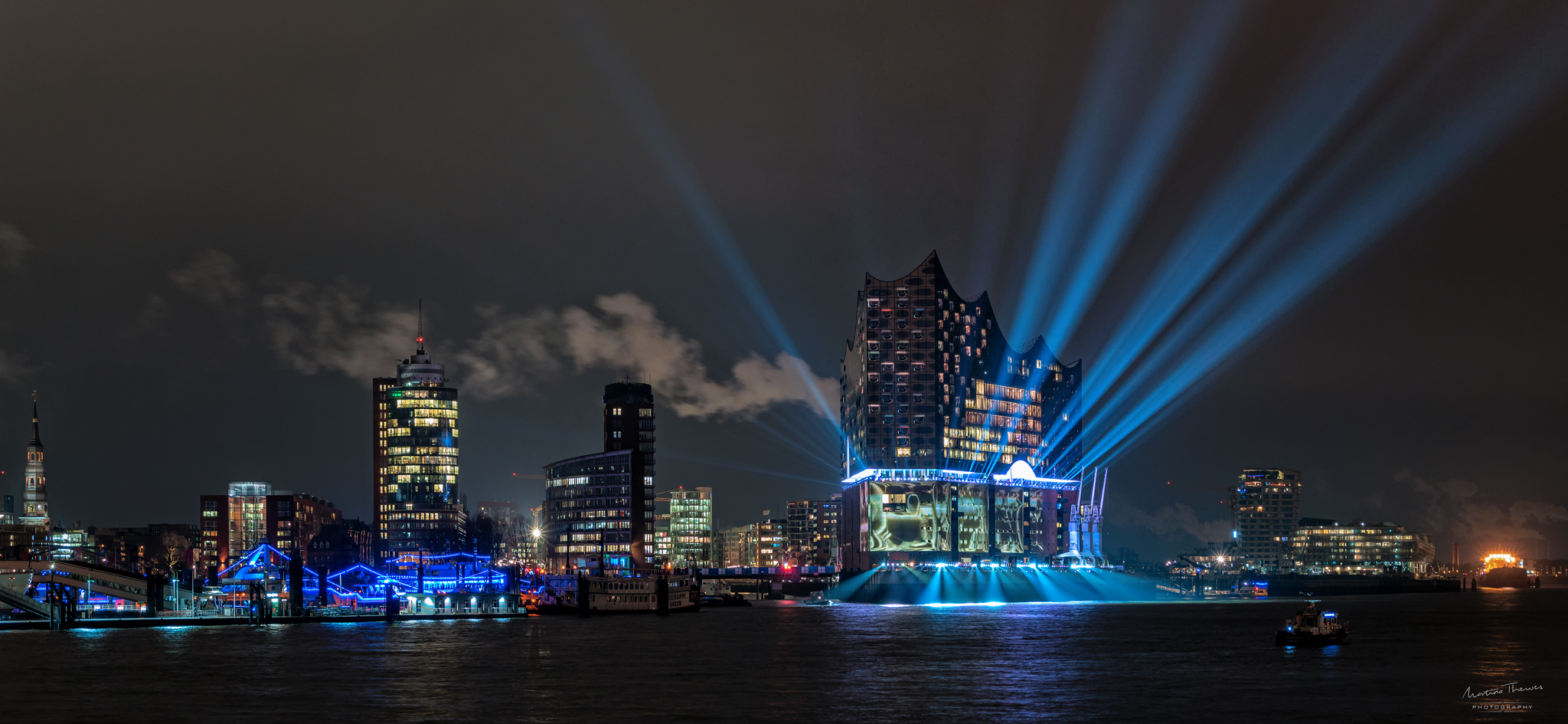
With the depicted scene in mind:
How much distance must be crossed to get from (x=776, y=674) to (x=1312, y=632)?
48700mm

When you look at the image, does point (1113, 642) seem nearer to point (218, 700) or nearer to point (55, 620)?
point (218, 700)

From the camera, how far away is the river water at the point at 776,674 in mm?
66875

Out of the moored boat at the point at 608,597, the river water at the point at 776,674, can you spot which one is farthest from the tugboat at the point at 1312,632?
the moored boat at the point at 608,597

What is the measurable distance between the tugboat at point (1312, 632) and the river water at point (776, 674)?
1.34 metres

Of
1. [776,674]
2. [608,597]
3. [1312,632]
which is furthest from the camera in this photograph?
[608,597]

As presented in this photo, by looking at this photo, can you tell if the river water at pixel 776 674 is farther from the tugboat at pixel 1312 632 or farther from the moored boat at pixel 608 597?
the moored boat at pixel 608 597

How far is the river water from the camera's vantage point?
66.9m

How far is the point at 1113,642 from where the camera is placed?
4577 inches

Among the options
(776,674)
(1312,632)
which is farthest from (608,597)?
(776,674)

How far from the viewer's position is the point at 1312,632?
110000 millimetres

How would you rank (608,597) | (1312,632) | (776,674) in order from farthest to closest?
(608,597) < (1312,632) < (776,674)

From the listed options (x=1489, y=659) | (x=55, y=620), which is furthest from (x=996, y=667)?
(x=55, y=620)

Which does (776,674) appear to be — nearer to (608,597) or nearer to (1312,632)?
(1312,632)

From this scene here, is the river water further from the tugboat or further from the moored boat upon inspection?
the moored boat
